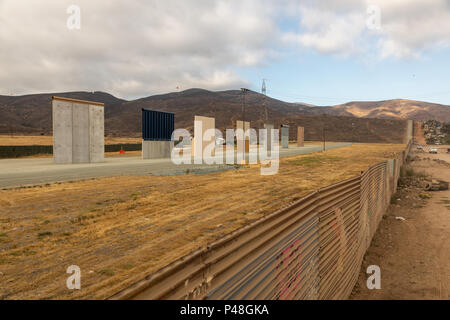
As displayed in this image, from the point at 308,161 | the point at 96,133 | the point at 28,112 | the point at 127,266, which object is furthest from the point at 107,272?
the point at 28,112

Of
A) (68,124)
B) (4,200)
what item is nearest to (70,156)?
(68,124)

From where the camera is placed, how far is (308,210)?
429 cm

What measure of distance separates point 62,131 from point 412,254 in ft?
75.0

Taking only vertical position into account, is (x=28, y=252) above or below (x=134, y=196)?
below

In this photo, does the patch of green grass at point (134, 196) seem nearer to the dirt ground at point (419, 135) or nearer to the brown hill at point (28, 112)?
the dirt ground at point (419, 135)

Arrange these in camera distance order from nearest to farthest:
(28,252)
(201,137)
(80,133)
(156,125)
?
1. (28,252)
2. (80,133)
3. (201,137)
4. (156,125)

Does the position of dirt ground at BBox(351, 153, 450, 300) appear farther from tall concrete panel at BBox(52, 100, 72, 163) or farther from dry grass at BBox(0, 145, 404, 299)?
tall concrete panel at BBox(52, 100, 72, 163)

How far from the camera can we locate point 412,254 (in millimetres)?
9750

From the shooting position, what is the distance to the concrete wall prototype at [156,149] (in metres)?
27.0

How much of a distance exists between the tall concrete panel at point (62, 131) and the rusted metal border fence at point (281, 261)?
2105cm

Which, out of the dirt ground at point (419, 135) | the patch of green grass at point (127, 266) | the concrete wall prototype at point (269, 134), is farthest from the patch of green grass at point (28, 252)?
the dirt ground at point (419, 135)

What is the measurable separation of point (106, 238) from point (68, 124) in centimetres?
1941

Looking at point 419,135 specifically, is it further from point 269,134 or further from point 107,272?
point 107,272
